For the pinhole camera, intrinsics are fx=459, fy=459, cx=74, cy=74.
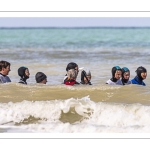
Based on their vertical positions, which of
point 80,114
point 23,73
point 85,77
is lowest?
point 80,114

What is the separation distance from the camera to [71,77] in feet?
25.3

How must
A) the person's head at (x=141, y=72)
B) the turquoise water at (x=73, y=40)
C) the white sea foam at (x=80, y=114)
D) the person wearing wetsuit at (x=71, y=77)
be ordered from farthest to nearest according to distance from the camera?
the turquoise water at (x=73, y=40)
the person's head at (x=141, y=72)
the person wearing wetsuit at (x=71, y=77)
the white sea foam at (x=80, y=114)

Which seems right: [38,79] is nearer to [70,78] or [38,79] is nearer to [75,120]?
[70,78]

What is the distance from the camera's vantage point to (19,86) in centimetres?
783

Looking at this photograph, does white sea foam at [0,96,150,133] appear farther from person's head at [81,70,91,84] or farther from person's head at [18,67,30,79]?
person's head at [18,67,30,79]

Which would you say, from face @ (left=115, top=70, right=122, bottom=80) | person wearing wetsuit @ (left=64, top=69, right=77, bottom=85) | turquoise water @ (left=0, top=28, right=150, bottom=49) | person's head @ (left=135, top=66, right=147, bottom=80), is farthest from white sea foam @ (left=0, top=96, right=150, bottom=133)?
turquoise water @ (left=0, top=28, right=150, bottom=49)

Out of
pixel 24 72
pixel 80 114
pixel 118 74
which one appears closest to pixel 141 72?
pixel 118 74

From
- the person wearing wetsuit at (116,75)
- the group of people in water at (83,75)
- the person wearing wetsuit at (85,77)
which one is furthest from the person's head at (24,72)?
the person wearing wetsuit at (116,75)

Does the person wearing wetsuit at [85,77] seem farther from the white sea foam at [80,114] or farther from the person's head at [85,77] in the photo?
the white sea foam at [80,114]

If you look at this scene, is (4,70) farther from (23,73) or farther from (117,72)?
(117,72)

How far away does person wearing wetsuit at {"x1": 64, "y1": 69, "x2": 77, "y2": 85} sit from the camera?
25.0ft

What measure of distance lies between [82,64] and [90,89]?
469 centimetres

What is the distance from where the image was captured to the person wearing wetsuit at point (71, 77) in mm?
7633

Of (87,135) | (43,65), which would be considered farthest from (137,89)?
(43,65)
